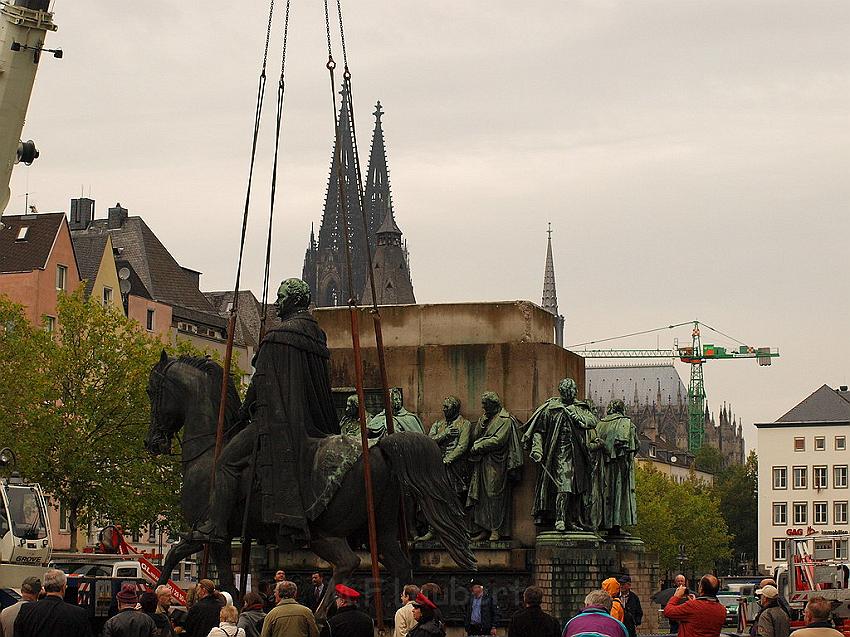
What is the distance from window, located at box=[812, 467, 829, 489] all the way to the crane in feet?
375

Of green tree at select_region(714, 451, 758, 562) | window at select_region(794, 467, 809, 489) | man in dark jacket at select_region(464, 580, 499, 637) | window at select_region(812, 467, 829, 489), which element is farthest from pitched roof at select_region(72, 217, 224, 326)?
man in dark jacket at select_region(464, 580, 499, 637)

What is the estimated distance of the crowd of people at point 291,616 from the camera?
13.7 metres

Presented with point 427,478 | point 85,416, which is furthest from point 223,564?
point 85,416

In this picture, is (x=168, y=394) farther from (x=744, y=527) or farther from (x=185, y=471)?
(x=744, y=527)

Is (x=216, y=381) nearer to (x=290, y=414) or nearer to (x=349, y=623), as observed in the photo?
(x=290, y=414)

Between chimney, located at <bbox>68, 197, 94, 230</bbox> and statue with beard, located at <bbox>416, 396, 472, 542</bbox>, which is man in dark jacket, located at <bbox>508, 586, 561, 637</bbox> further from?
chimney, located at <bbox>68, 197, 94, 230</bbox>

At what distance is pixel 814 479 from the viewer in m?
137

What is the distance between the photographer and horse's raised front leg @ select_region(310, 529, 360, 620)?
19.3 m

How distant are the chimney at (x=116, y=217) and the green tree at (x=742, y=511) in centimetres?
6819

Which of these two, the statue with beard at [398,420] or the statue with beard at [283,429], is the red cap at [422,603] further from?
the statue with beard at [398,420]

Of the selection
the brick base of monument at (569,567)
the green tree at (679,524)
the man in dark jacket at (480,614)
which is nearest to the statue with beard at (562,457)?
the brick base of monument at (569,567)

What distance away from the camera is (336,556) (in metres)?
19.8

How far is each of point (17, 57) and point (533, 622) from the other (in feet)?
54.6

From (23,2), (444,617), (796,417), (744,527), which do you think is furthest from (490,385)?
(744,527)
